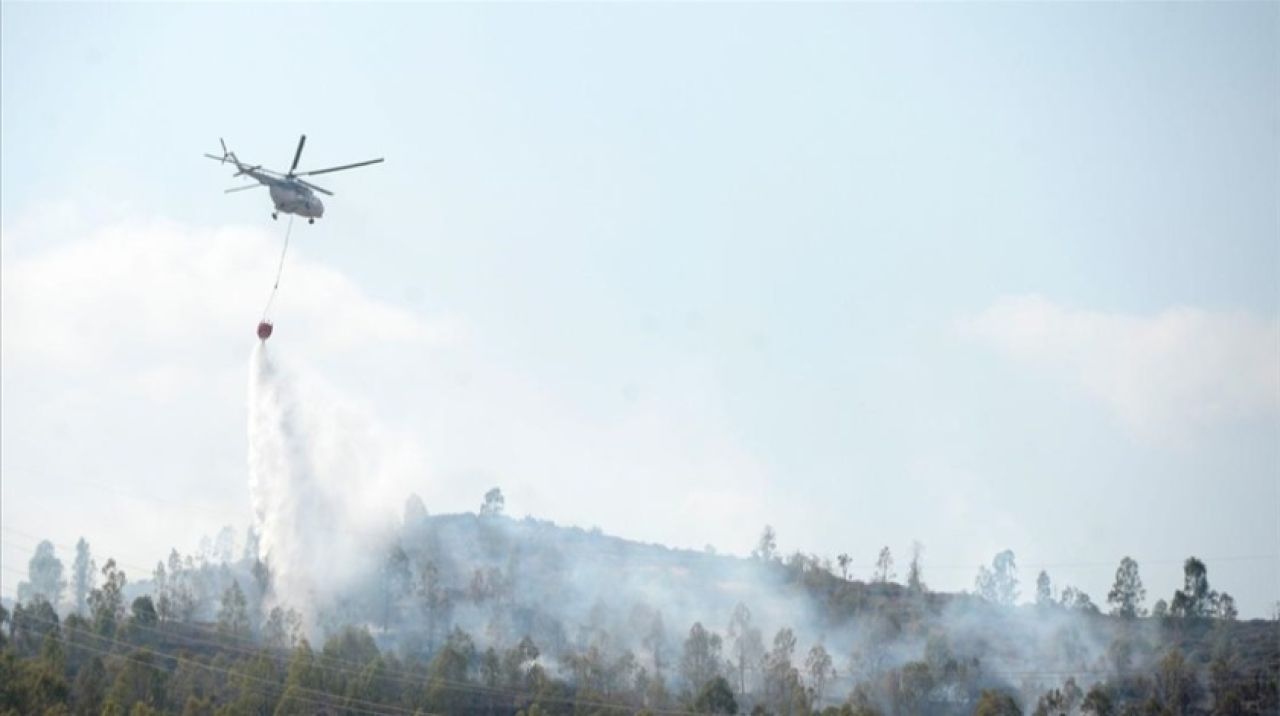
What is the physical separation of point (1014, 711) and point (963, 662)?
63.3 metres

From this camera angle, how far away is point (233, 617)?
178875 mm

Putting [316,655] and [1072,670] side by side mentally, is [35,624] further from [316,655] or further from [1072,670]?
[1072,670]

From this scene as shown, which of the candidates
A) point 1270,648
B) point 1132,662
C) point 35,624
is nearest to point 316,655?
point 35,624

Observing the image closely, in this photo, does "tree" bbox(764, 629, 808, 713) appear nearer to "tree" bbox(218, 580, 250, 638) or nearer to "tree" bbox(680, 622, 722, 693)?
"tree" bbox(680, 622, 722, 693)

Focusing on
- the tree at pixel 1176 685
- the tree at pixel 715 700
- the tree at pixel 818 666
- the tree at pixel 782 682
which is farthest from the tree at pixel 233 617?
the tree at pixel 1176 685

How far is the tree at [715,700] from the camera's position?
440ft

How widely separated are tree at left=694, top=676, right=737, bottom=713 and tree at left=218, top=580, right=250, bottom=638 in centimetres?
5768

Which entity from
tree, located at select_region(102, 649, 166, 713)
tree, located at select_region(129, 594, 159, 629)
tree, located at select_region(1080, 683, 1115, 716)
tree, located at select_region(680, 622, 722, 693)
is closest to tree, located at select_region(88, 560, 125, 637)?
tree, located at select_region(129, 594, 159, 629)

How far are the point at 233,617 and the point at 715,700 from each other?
69525 millimetres

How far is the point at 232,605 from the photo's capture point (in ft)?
589

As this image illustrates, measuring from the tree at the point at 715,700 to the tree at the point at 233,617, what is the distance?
57.7 meters

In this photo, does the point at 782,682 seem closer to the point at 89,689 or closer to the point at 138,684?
the point at 138,684

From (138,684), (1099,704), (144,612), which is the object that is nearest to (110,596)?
(144,612)

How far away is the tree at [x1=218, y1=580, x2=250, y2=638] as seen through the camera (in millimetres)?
168375
